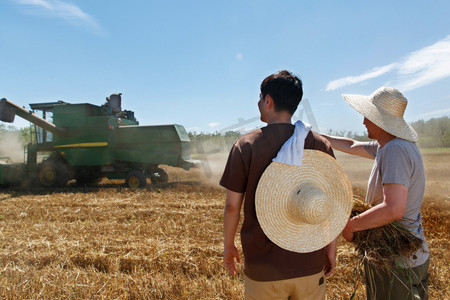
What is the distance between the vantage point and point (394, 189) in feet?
5.71

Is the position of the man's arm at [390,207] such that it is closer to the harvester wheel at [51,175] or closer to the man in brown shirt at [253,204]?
the man in brown shirt at [253,204]

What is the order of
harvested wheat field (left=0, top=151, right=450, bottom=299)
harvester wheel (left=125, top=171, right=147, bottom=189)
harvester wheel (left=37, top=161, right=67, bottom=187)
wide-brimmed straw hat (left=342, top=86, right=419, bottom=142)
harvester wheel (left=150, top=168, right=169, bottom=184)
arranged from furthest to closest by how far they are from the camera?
1. harvester wheel (left=150, top=168, right=169, bottom=184)
2. harvester wheel (left=37, top=161, right=67, bottom=187)
3. harvester wheel (left=125, top=171, right=147, bottom=189)
4. harvested wheat field (left=0, top=151, right=450, bottom=299)
5. wide-brimmed straw hat (left=342, top=86, right=419, bottom=142)

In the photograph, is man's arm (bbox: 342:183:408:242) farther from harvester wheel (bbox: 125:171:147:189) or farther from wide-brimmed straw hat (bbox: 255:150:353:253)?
harvester wheel (bbox: 125:171:147:189)

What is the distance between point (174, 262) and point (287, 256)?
102 inches

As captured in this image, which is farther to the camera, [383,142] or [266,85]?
[383,142]

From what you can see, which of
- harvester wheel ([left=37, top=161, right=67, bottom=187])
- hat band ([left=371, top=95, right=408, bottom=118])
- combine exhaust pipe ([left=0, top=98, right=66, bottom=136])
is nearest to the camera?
hat band ([left=371, top=95, right=408, bottom=118])

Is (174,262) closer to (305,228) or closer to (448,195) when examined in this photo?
(305,228)

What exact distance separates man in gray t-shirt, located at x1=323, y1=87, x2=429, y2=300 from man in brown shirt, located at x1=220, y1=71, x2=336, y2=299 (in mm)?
428

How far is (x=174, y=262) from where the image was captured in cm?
400

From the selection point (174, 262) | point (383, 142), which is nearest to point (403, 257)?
point (383, 142)

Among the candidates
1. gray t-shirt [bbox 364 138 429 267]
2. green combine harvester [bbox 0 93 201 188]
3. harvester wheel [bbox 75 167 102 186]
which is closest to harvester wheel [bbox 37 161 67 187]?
green combine harvester [bbox 0 93 201 188]

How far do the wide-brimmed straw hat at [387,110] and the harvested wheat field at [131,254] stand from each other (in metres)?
1.54

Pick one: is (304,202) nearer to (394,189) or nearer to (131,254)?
(394,189)

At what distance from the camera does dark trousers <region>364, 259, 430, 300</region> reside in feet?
6.28
